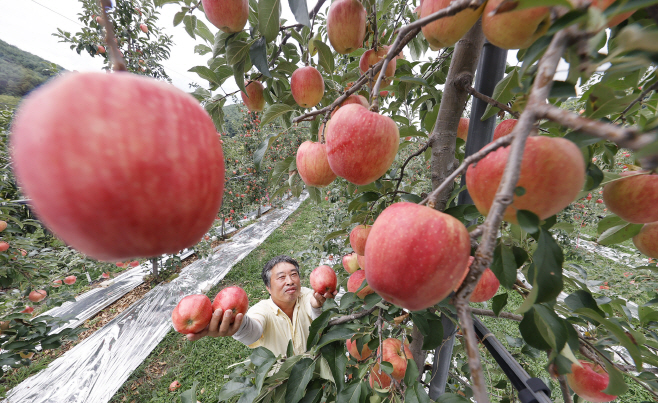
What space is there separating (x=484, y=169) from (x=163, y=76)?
5947 mm

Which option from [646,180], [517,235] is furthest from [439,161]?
[646,180]

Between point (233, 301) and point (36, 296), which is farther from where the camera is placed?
point (36, 296)

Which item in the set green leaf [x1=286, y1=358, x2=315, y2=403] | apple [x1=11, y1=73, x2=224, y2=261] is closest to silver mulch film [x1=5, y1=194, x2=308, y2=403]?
green leaf [x1=286, y1=358, x2=315, y2=403]

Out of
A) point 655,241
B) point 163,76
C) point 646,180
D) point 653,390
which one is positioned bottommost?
point 653,390

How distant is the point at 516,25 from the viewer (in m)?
0.47

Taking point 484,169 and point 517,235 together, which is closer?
point 484,169

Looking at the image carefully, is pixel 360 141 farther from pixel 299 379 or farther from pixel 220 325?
pixel 220 325

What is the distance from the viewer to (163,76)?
4.77 meters

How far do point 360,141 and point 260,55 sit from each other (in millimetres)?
430

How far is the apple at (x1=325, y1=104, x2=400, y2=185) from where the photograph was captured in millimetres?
660

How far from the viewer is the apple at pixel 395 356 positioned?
1.02 m

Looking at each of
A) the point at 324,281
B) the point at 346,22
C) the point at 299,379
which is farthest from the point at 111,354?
the point at 346,22

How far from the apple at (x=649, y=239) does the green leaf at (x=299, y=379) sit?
1139 millimetres

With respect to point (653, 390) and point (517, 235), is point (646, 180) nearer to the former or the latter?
point (517, 235)
